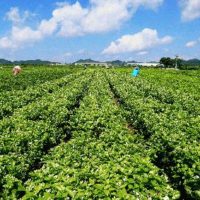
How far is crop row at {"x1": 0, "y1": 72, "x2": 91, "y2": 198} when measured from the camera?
8828 millimetres

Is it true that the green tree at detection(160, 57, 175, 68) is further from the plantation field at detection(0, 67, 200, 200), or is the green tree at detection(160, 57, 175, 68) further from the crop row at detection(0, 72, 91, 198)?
the crop row at detection(0, 72, 91, 198)

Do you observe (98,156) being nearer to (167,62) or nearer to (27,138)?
(27,138)

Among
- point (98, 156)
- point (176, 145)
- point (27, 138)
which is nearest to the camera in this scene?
point (98, 156)

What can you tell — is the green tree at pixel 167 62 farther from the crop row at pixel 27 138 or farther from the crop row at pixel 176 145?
the crop row at pixel 176 145

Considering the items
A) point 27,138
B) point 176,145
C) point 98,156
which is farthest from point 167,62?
point 98,156

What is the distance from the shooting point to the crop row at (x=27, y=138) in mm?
8828

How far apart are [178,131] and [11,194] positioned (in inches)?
259

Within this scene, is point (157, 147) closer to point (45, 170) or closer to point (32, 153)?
point (32, 153)

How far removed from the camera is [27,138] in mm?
11469

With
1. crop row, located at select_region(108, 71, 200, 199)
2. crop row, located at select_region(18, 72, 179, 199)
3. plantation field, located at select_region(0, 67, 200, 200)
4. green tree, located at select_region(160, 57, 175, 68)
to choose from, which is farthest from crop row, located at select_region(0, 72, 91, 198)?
green tree, located at select_region(160, 57, 175, 68)

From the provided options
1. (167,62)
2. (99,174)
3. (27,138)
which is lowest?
(167,62)

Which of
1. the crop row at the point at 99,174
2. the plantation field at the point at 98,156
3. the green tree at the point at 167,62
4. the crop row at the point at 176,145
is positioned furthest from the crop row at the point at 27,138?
the green tree at the point at 167,62

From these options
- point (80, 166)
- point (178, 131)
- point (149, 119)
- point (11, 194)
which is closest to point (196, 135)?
point (178, 131)

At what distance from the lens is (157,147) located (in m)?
11.8
